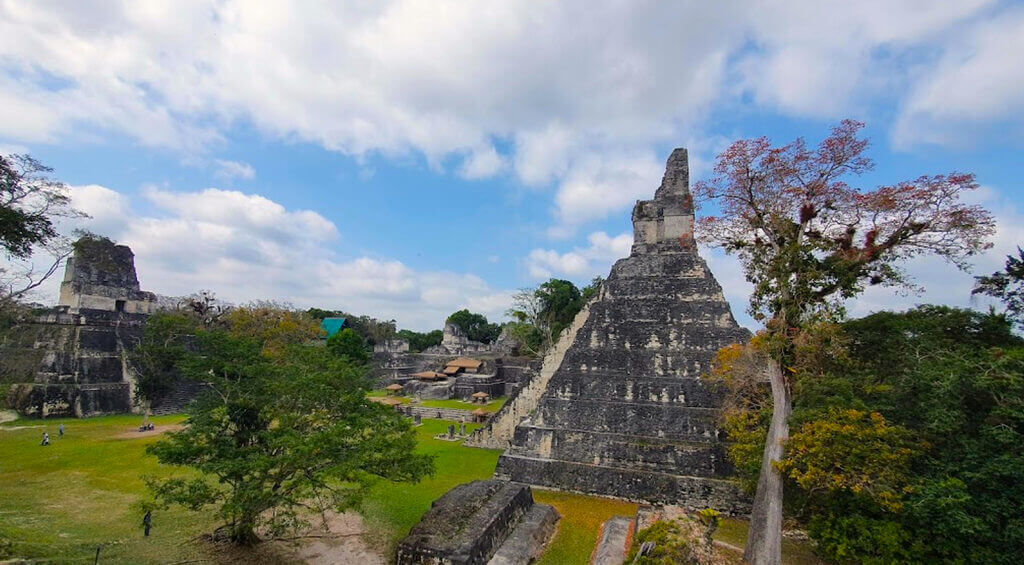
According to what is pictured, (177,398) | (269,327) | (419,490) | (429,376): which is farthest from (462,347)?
(419,490)

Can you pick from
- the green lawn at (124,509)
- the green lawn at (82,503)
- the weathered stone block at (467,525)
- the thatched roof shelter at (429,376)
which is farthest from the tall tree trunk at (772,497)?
the thatched roof shelter at (429,376)

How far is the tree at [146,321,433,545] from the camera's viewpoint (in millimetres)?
6781

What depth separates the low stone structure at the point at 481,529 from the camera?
23.3 feet

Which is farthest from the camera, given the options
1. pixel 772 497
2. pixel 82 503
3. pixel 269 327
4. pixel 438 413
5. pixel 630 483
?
pixel 269 327

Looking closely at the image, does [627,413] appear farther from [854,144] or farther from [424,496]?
[854,144]

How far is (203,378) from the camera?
802cm

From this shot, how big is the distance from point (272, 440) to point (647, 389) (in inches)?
339

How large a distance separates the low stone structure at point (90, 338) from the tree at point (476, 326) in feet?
117

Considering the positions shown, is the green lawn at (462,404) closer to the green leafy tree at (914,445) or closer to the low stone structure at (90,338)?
the low stone structure at (90,338)

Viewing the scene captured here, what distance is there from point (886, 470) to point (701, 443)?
4380mm

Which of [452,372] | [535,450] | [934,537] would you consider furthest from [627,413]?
[452,372]

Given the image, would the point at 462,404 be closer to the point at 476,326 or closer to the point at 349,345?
the point at 349,345

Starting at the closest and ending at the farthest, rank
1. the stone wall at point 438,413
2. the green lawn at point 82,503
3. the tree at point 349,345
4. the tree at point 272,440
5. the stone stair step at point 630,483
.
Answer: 1. the tree at point 272,440
2. the green lawn at point 82,503
3. the stone stair step at point 630,483
4. the stone wall at point 438,413
5. the tree at point 349,345

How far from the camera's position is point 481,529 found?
307 inches
